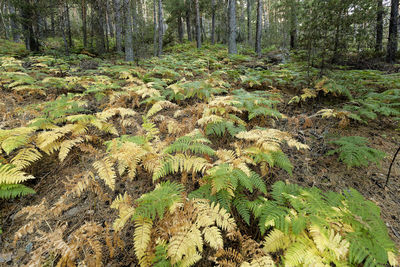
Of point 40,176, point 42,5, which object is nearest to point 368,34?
point 40,176

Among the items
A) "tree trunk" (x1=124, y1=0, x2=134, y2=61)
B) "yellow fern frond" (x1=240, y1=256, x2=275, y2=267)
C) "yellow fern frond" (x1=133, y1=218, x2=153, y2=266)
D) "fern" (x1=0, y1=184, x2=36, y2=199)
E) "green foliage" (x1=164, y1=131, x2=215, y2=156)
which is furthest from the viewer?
"tree trunk" (x1=124, y1=0, x2=134, y2=61)

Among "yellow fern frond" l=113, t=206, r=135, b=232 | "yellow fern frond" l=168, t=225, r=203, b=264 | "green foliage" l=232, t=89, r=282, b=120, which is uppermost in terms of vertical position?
"green foliage" l=232, t=89, r=282, b=120

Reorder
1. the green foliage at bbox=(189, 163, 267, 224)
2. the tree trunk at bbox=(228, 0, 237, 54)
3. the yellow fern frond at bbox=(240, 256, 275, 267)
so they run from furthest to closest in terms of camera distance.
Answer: the tree trunk at bbox=(228, 0, 237, 54) < the green foliage at bbox=(189, 163, 267, 224) < the yellow fern frond at bbox=(240, 256, 275, 267)

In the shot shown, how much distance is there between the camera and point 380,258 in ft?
5.14

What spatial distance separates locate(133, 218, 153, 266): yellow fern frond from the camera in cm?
170

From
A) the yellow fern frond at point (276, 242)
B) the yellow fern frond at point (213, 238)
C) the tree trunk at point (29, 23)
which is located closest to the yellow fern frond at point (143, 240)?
the yellow fern frond at point (213, 238)

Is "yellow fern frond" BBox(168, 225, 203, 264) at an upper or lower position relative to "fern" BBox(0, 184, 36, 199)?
lower

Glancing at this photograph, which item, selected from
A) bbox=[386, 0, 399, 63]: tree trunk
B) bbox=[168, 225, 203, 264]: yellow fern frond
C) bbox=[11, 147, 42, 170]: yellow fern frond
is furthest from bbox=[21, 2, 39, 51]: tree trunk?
bbox=[386, 0, 399, 63]: tree trunk

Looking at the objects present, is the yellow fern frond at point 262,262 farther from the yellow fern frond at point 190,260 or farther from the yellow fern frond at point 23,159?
the yellow fern frond at point 23,159

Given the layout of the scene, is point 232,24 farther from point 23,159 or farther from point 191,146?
point 23,159

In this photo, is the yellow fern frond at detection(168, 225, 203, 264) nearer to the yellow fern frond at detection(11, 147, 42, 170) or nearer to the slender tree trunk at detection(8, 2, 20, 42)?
the yellow fern frond at detection(11, 147, 42, 170)

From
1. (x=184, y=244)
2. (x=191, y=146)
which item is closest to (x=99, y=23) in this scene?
(x=191, y=146)

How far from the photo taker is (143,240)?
1757mm

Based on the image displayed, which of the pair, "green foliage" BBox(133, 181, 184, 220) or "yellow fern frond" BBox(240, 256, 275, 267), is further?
"green foliage" BBox(133, 181, 184, 220)
